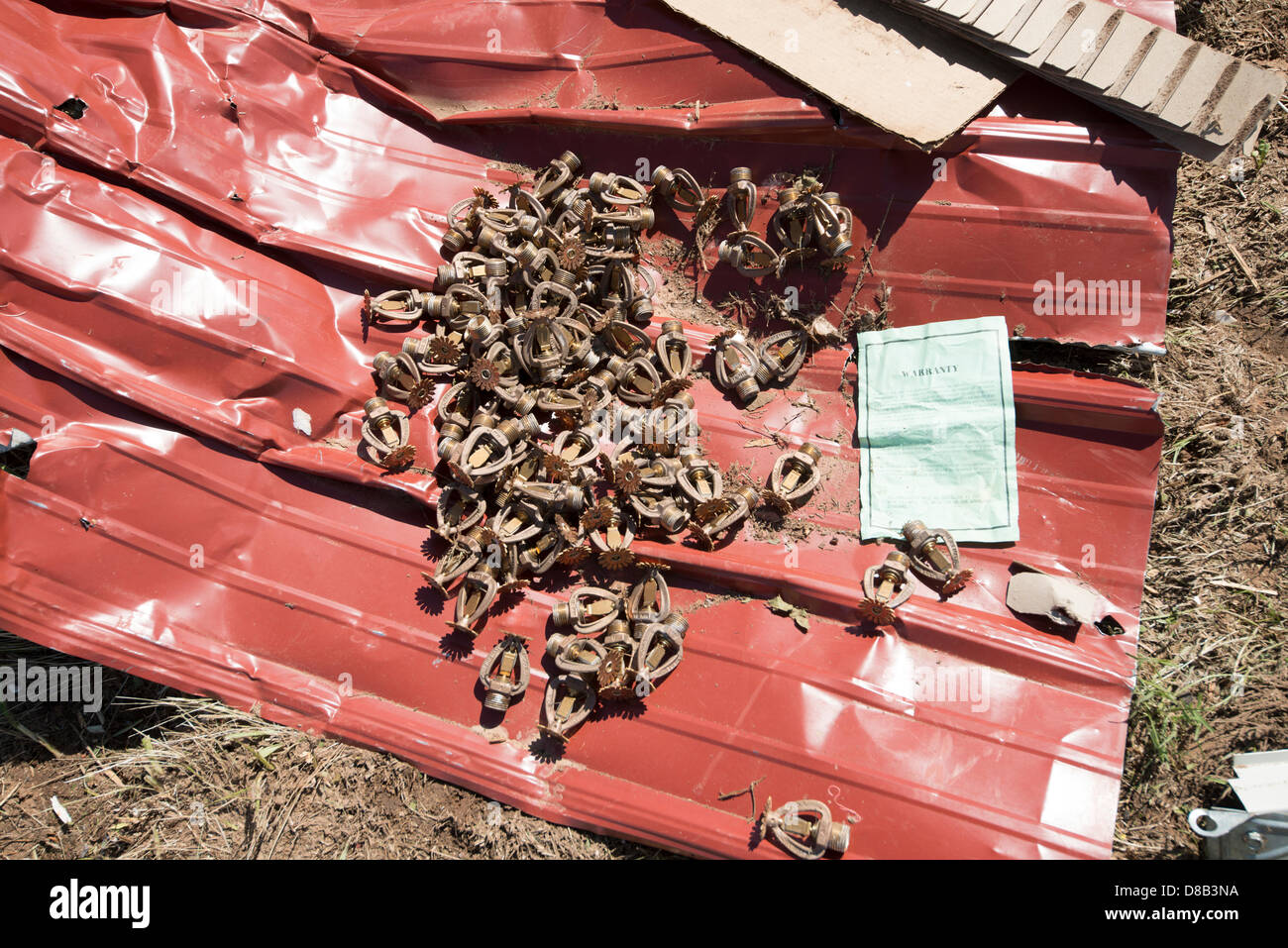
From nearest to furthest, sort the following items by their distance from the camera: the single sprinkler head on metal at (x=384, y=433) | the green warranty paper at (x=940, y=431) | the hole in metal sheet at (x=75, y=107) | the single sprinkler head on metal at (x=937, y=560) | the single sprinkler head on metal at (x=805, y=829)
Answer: the single sprinkler head on metal at (x=805, y=829) < the single sprinkler head on metal at (x=937, y=560) < the green warranty paper at (x=940, y=431) < the single sprinkler head on metal at (x=384, y=433) < the hole in metal sheet at (x=75, y=107)

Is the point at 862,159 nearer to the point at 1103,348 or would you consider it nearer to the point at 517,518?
the point at 1103,348

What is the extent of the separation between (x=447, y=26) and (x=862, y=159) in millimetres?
2654

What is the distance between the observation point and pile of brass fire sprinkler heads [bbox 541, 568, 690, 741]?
3344 mm

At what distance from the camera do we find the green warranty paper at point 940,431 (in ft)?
11.9

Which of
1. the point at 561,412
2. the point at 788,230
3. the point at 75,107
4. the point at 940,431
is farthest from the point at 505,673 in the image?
the point at 75,107

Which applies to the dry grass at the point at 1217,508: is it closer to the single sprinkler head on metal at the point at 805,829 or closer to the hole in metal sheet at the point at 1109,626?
the hole in metal sheet at the point at 1109,626

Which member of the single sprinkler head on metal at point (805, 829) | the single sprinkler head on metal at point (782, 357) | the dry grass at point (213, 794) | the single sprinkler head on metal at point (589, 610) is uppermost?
the single sprinkler head on metal at point (782, 357)

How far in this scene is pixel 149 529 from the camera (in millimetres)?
3545

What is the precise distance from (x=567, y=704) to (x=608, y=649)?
1.06ft

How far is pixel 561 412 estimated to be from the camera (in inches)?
150

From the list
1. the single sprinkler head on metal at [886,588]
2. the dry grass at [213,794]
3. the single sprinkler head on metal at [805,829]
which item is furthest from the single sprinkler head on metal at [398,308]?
the single sprinkler head on metal at [805,829]

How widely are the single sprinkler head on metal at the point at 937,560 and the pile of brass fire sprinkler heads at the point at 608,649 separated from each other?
119 cm

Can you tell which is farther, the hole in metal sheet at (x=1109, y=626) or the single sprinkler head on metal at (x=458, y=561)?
the single sprinkler head on metal at (x=458, y=561)
